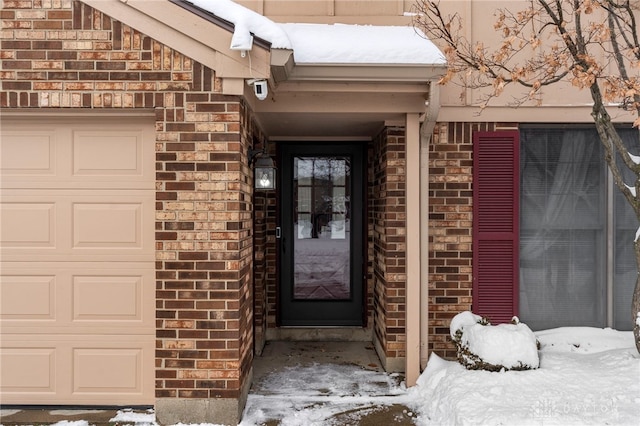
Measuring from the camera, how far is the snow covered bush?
3.97 metres

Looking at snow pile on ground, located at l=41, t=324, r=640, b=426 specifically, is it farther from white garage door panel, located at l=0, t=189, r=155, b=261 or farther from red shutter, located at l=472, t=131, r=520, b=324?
white garage door panel, located at l=0, t=189, r=155, b=261

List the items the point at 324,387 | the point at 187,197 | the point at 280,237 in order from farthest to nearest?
the point at 280,237 → the point at 324,387 → the point at 187,197

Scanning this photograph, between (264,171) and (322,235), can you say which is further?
(322,235)

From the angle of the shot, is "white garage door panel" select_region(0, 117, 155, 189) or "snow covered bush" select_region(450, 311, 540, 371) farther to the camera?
"snow covered bush" select_region(450, 311, 540, 371)

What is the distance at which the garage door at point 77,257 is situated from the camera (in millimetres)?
3859

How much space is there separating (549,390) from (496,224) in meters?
1.72

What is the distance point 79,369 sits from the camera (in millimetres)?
3875

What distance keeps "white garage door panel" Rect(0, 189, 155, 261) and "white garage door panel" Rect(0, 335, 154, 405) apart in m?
0.68

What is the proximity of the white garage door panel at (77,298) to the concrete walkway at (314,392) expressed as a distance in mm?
669

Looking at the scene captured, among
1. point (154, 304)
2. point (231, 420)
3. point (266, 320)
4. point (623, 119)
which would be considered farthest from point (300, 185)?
point (623, 119)

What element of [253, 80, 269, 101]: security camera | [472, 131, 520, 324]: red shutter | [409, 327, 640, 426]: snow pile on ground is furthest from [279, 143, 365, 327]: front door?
[253, 80, 269, 101]: security camera

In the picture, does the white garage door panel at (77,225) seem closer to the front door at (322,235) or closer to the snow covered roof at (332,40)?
the snow covered roof at (332,40)

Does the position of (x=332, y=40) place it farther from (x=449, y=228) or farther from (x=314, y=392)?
(x=314, y=392)

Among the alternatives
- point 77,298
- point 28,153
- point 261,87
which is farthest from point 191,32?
point 77,298
